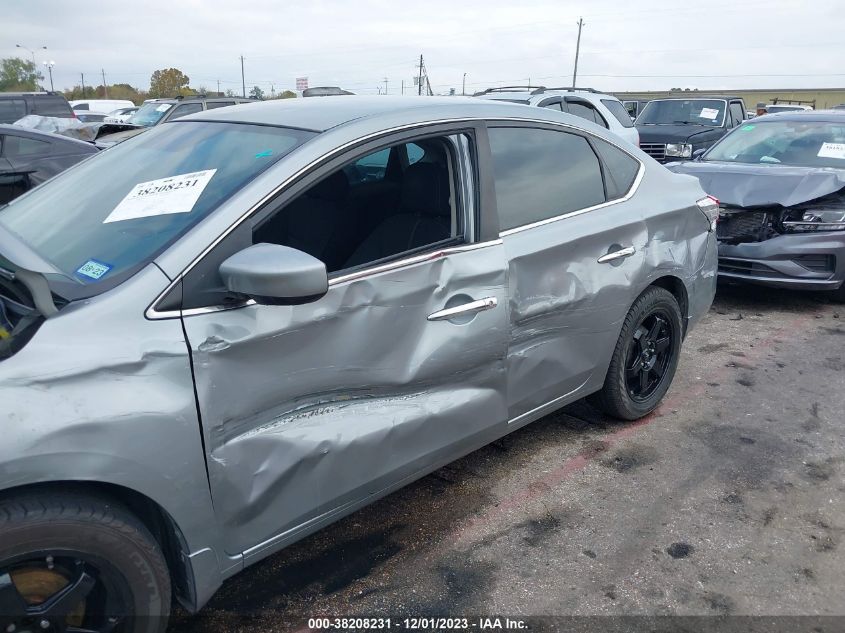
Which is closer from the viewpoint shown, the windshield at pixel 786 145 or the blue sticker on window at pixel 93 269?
the blue sticker on window at pixel 93 269

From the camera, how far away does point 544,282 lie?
9.95ft

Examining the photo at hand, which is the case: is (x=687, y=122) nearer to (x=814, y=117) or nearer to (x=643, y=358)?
(x=814, y=117)

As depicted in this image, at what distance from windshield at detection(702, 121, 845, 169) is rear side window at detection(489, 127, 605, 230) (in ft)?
13.1

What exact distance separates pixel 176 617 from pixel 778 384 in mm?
3810

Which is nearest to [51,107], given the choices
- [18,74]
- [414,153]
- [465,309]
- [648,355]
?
[414,153]

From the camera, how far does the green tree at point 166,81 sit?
216 ft

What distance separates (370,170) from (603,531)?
6.45ft

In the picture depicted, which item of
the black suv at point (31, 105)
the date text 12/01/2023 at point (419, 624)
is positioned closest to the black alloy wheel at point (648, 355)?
the date text 12/01/2023 at point (419, 624)

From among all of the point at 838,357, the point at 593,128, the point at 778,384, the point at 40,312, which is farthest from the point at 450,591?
the point at 838,357

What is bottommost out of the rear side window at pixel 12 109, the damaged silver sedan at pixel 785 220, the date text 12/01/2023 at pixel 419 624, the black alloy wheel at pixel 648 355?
the date text 12/01/2023 at pixel 419 624

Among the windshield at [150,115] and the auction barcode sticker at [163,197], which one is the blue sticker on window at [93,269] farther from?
the windshield at [150,115]

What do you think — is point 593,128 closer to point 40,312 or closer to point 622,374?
point 622,374

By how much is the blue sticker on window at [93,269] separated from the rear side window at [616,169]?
2363 millimetres

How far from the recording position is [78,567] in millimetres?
1874
